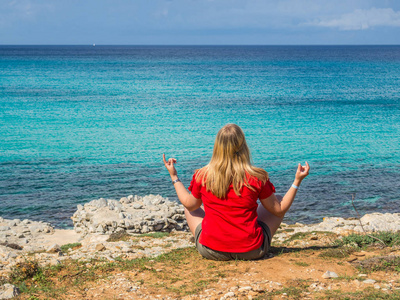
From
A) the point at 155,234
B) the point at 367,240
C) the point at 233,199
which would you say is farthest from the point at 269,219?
the point at 155,234

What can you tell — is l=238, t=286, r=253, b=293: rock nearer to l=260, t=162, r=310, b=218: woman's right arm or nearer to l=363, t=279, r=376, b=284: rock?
l=260, t=162, r=310, b=218: woman's right arm

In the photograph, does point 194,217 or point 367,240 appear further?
point 367,240

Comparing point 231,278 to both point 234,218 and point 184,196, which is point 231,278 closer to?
point 234,218

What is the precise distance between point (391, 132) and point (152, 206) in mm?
23432

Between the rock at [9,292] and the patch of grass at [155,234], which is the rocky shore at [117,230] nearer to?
the patch of grass at [155,234]

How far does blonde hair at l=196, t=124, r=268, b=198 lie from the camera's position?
5.72 metres

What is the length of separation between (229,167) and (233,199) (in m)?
0.46

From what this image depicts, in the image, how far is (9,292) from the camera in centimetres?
543

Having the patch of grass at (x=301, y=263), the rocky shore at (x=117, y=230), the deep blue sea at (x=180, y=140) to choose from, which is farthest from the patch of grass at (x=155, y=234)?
the deep blue sea at (x=180, y=140)

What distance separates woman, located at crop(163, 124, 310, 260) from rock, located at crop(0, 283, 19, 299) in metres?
2.49

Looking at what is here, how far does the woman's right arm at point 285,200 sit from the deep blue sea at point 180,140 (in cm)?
794

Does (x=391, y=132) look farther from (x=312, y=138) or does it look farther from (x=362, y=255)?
(x=362, y=255)

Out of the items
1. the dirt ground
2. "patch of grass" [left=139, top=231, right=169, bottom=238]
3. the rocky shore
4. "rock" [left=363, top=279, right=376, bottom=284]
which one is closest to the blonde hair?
the dirt ground

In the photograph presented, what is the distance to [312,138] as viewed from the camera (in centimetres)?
2719
